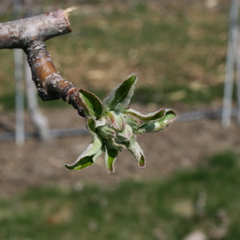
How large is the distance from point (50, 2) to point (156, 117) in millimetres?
8173

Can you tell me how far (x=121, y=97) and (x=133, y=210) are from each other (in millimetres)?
3545

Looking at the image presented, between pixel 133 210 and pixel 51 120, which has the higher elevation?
pixel 133 210

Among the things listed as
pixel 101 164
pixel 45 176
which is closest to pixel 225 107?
pixel 101 164

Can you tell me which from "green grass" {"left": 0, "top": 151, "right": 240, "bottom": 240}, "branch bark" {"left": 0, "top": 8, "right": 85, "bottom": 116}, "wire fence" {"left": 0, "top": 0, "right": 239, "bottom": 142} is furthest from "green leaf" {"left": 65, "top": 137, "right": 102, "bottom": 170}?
"wire fence" {"left": 0, "top": 0, "right": 239, "bottom": 142}

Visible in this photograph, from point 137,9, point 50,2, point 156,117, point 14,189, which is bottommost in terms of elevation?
point 137,9

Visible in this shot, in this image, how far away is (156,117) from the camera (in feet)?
2.68

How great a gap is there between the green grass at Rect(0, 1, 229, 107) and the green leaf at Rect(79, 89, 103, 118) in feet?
18.9

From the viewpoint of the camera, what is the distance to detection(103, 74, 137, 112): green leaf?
771 millimetres

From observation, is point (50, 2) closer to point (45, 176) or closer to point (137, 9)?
point (137, 9)

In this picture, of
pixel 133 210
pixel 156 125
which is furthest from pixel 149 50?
pixel 156 125

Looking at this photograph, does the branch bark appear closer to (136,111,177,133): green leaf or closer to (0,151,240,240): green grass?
(136,111,177,133): green leaf

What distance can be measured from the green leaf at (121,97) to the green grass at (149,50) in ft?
18.8

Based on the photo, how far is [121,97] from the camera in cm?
78

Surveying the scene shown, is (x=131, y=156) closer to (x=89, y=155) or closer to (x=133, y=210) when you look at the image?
(x=133, y=210)
